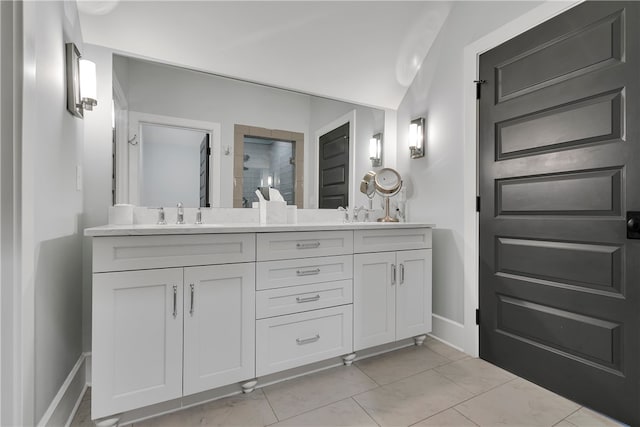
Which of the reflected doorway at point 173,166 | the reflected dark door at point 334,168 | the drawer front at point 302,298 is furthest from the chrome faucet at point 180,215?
the reflected dark door at point 334,168

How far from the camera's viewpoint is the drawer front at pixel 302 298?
1.64 metres

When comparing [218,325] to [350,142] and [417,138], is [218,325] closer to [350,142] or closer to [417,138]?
[350,142]

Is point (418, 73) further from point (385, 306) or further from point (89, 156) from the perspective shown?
point (89, 156)

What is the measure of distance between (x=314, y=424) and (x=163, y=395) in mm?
698

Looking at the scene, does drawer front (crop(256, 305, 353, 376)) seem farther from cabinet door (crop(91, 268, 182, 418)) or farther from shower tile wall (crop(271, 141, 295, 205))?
shower tile wall (crop(271, 141, 295, 205))

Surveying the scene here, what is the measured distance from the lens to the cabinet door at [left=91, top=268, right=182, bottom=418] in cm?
129

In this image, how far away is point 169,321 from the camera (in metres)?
1.41

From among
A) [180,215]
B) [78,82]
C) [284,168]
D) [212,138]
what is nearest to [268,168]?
[284,168]

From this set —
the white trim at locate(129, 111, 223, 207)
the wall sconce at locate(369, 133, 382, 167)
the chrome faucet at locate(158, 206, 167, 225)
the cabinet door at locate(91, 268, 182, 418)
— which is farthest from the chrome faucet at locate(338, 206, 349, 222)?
the cabinet door at locate(91, 268, 182, 418)

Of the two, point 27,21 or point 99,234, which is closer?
point 27,21

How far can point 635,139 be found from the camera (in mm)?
1393

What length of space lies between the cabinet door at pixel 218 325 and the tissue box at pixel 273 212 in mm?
423

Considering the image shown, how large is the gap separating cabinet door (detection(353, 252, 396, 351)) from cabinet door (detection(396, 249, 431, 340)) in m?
0.06

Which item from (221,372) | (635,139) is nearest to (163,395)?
(221,372)
